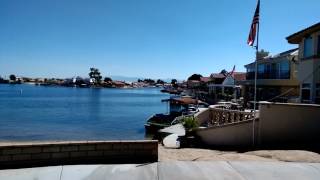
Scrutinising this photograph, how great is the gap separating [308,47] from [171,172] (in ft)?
50.6

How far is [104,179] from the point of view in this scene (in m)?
7.91

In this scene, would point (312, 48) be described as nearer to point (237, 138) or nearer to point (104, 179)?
point (237, 138)

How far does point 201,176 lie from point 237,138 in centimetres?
875

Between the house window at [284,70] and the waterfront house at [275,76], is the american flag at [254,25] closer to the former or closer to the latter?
the waterfront house at [275,76]

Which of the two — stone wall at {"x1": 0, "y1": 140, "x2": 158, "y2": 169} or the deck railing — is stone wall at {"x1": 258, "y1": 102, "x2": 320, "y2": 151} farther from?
stone wall at {"x1": 0, "y1": 140, "x2": 158, "y2": 169}

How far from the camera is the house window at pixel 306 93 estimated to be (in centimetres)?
2098

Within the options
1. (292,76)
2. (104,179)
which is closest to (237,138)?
(104,179)

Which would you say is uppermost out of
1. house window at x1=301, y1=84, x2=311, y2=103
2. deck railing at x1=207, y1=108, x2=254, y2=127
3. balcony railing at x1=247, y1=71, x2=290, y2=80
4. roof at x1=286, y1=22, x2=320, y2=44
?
roof at x1=286, y1=22, x2=320, y2=44

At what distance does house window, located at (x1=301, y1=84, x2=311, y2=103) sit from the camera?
21.0 meters

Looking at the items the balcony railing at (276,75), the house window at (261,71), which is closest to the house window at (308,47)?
the balcony railing at (276,75)

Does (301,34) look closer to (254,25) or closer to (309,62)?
(309,62)

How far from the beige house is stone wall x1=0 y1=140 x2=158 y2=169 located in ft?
45.2

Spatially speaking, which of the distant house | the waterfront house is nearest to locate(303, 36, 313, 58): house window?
the waterfront house

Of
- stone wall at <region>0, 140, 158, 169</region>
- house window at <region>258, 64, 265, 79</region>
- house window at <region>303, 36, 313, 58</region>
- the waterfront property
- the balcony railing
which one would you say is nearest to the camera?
stone wall at <region>0, 140, 158, 169</region>
